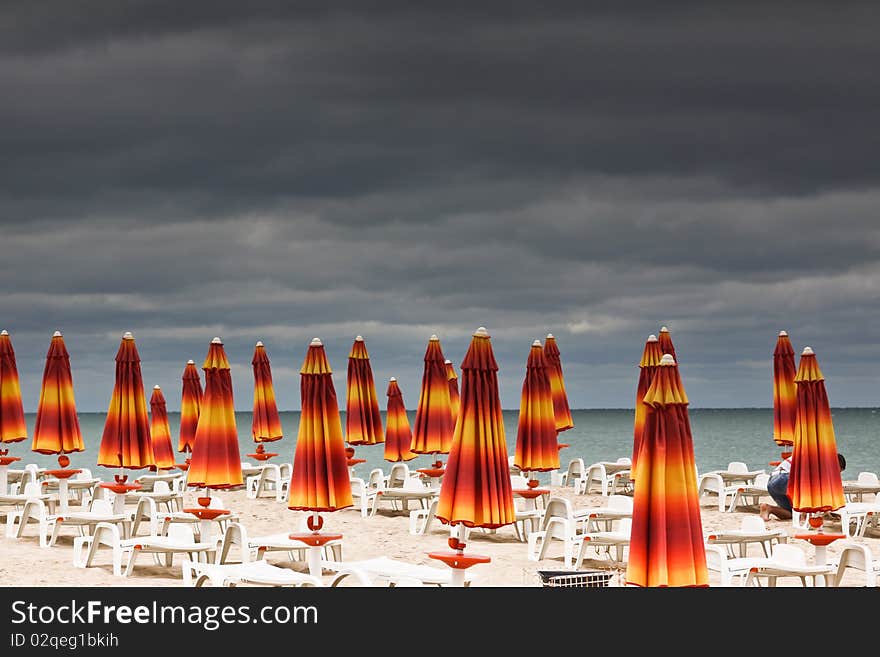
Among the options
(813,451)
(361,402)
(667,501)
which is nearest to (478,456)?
(667,501)

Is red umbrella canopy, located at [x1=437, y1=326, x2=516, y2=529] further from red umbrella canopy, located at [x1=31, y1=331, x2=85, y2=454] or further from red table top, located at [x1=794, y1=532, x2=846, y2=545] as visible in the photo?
red umbrella canopy, located at [x1=31, y1=331, x2=85, y2=454]

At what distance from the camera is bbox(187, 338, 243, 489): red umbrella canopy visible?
13.0 meters

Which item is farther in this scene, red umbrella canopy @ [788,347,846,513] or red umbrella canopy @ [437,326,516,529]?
red umbrella canopy @ [788,347,846,513]

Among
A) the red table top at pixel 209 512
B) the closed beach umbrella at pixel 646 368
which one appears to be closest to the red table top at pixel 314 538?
the red table top at pixel 209 512

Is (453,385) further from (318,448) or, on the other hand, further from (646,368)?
(318,448)

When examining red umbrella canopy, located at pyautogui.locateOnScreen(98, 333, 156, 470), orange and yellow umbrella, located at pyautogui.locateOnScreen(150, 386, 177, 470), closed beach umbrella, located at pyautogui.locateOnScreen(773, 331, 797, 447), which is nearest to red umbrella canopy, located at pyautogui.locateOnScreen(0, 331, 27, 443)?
orange and yellow umbrella, located at pyautogui.locateOnScreen(150, 386, 177, 470)

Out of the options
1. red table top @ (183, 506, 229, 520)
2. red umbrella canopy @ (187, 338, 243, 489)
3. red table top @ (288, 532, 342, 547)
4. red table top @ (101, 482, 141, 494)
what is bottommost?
red table top @ (288, 532, 342, 547)

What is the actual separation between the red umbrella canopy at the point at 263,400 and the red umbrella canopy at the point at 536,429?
6.38 metres

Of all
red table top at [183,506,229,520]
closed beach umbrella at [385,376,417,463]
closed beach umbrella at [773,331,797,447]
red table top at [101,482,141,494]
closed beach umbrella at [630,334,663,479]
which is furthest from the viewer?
closed beach umbrella at [385,376,417,463]

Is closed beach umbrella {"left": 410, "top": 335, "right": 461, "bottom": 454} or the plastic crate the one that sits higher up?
closed beach umbrella {"left": 410, "top": 335, "right": 461, "bottom": 454}

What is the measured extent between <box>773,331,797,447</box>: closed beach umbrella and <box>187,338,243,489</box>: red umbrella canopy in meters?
8.50

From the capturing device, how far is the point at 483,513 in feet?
32.4
